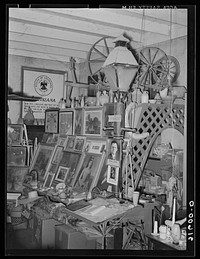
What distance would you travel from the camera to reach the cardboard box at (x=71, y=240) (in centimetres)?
143

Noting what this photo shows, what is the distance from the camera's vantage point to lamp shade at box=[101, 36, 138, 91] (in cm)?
147

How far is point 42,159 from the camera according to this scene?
4.88 feet

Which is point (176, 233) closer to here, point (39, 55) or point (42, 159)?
point (42, 159)

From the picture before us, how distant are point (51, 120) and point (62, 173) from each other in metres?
0.20

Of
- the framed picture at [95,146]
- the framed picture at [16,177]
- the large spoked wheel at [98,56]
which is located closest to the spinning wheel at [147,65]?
the large spoked wheel at [98,56]

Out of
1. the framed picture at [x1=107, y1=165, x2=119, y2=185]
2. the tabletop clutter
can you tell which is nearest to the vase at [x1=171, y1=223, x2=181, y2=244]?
the tabletop clutter

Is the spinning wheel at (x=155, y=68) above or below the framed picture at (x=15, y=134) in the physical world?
above

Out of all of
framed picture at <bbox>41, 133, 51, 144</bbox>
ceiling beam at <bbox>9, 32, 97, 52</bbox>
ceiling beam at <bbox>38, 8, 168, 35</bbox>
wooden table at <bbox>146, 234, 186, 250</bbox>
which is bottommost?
wooden table at <bbox>146, 234, 186, 250</bbox>

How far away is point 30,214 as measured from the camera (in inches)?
58.4

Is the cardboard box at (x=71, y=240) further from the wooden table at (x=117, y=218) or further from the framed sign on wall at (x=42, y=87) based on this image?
the framed sign on wall at (x=42, y=87)

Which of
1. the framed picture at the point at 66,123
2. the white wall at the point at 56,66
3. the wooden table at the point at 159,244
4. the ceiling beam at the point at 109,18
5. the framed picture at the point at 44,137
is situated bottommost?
A: the wooden table at the point at 159,244

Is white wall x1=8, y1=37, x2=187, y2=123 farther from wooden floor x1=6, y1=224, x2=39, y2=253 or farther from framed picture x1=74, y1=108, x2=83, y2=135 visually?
wooden floor x1=6, y1=224, x2=39, y2=253

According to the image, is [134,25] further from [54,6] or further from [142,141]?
[142,141]

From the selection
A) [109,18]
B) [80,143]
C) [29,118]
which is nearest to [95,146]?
[80,143]
